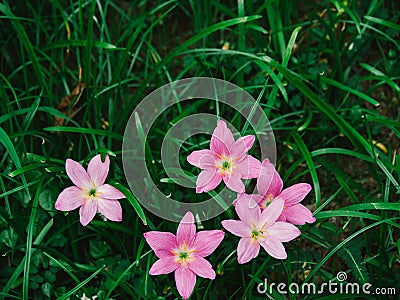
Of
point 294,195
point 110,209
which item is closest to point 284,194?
point 294,195

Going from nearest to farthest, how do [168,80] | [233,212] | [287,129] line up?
[233,212]
[287,129]
[168,80]

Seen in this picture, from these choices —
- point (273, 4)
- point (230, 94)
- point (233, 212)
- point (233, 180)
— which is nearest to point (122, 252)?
point (233, 212)

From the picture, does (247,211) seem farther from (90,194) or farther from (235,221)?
(90,194)

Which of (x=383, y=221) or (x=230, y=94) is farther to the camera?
(x=230, y=94)

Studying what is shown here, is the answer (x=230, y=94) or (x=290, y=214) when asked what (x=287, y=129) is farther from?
(x=290, y=214)

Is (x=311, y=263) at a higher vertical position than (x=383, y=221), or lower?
lower

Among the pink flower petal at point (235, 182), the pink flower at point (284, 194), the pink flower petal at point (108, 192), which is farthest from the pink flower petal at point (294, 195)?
the pink flower petal at point (108, 192)

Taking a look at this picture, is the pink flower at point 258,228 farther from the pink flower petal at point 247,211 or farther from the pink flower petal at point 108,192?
the pink flower petal at point 108,192
